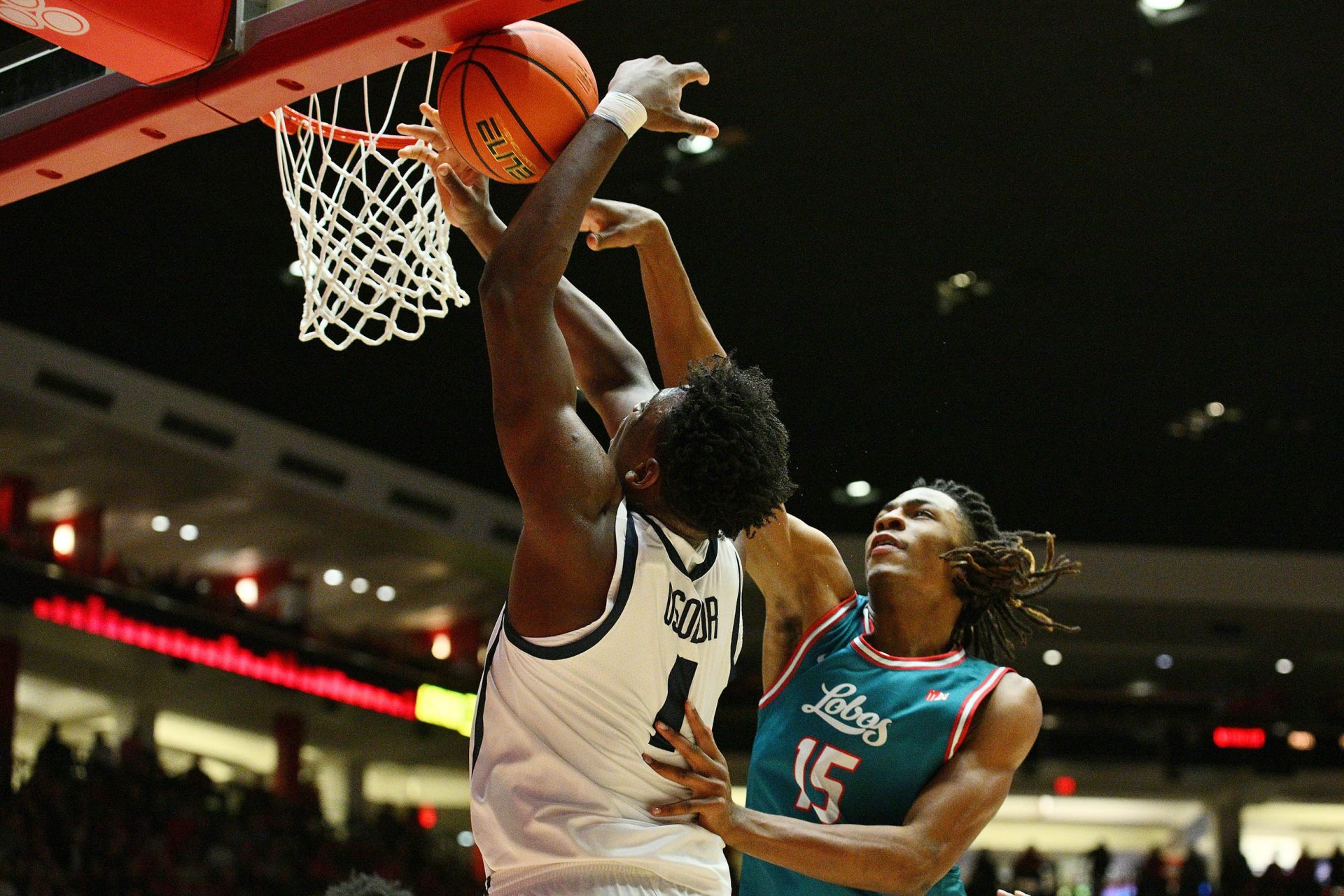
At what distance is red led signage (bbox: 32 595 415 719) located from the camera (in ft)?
46.9

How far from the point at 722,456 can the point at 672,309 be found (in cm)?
88

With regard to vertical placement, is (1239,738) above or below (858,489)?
below

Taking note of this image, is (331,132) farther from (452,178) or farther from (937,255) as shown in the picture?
(937,255)

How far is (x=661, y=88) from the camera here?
2777 millimetres

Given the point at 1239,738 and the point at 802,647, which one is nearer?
the point at 802,647

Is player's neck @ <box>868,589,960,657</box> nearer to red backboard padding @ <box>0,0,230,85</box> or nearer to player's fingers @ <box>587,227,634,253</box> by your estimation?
player's fingers @ <box>587,227,634,253</box>

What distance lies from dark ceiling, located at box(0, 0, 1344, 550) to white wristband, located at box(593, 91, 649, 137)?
5.56 metres

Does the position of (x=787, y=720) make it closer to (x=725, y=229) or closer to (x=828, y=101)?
(x=828, y=101)

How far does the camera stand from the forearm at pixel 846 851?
8.89 feet

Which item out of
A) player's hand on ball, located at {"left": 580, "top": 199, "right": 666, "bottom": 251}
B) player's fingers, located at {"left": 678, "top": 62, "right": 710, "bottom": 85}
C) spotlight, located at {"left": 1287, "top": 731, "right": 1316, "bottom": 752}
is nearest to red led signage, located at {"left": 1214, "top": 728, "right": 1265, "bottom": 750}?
spotlight, located at {"left": 1287, "top": 731, "right": 1316, "bottom": 752}

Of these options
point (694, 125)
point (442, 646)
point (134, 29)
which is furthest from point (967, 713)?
point (442, 646)

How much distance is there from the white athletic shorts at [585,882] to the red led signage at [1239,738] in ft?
53.9

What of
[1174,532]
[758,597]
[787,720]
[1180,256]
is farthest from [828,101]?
[1174,532]

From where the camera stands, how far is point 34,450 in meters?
15.4
